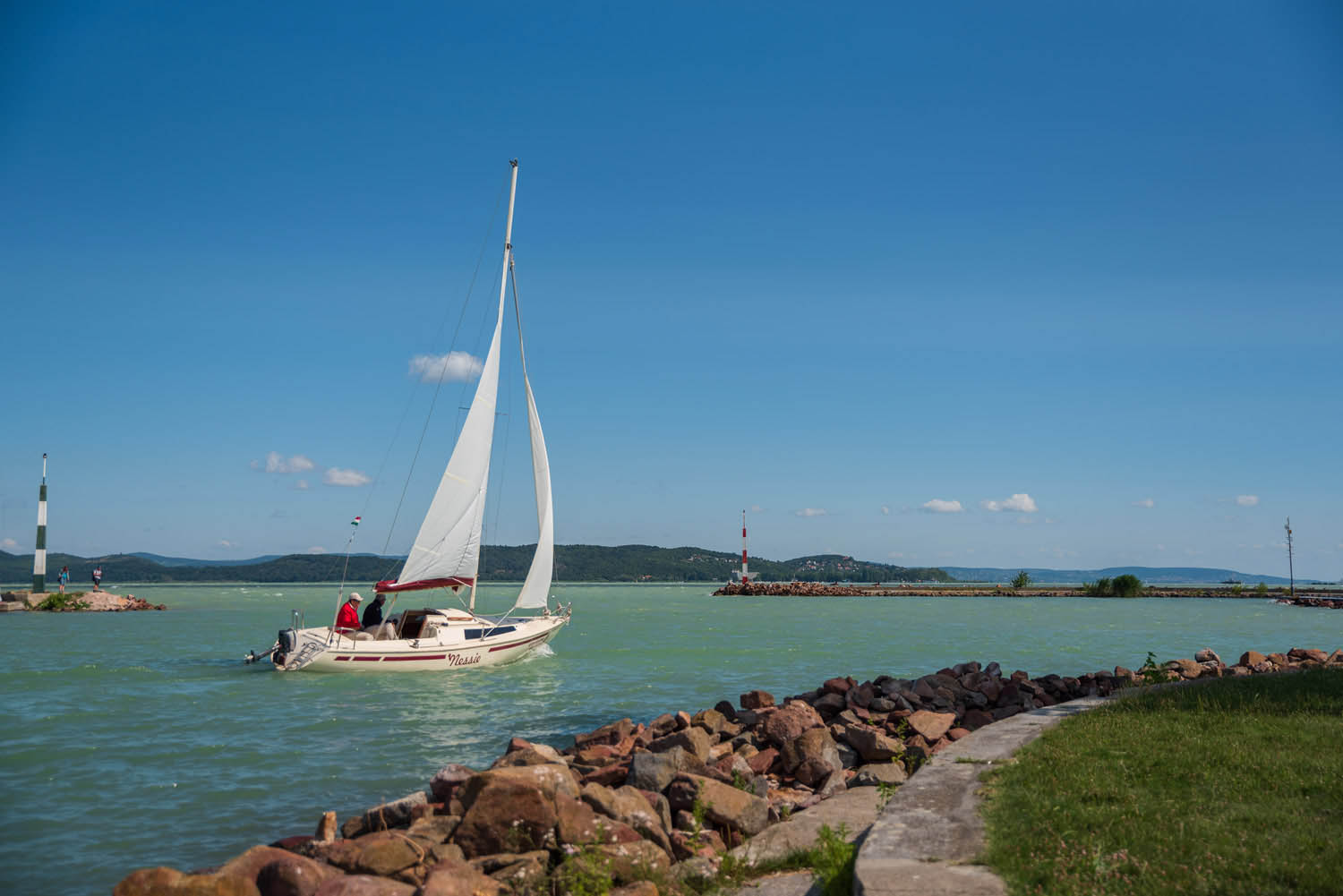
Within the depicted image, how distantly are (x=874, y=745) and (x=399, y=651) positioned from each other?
60.4 ft

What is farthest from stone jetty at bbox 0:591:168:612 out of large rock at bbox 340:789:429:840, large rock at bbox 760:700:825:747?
large rock at bbox 340:789:429:840

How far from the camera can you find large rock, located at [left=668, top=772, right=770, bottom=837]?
10.2 m

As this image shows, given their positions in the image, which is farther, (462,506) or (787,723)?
(462,506)

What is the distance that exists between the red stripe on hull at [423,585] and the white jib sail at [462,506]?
0.09 meters

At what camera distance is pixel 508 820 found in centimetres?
888

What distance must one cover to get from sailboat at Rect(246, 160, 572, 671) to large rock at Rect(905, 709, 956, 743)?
17.5m

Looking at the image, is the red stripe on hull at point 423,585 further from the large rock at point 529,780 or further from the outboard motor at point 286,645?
the large rock at point 529,780

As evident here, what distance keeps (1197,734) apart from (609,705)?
14589 millimetres

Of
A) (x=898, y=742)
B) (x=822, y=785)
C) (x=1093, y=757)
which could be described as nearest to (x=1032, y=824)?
(x=1093, y=757)

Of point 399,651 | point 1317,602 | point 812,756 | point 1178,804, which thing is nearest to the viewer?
point 1178,804

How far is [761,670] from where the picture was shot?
3009 centimetres

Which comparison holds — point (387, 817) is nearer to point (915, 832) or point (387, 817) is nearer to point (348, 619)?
point (915, 832)

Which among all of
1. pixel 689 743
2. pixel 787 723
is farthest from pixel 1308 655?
pixel 689 743

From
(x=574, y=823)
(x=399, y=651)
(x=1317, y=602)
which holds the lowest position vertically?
(x=1317, y=602)
